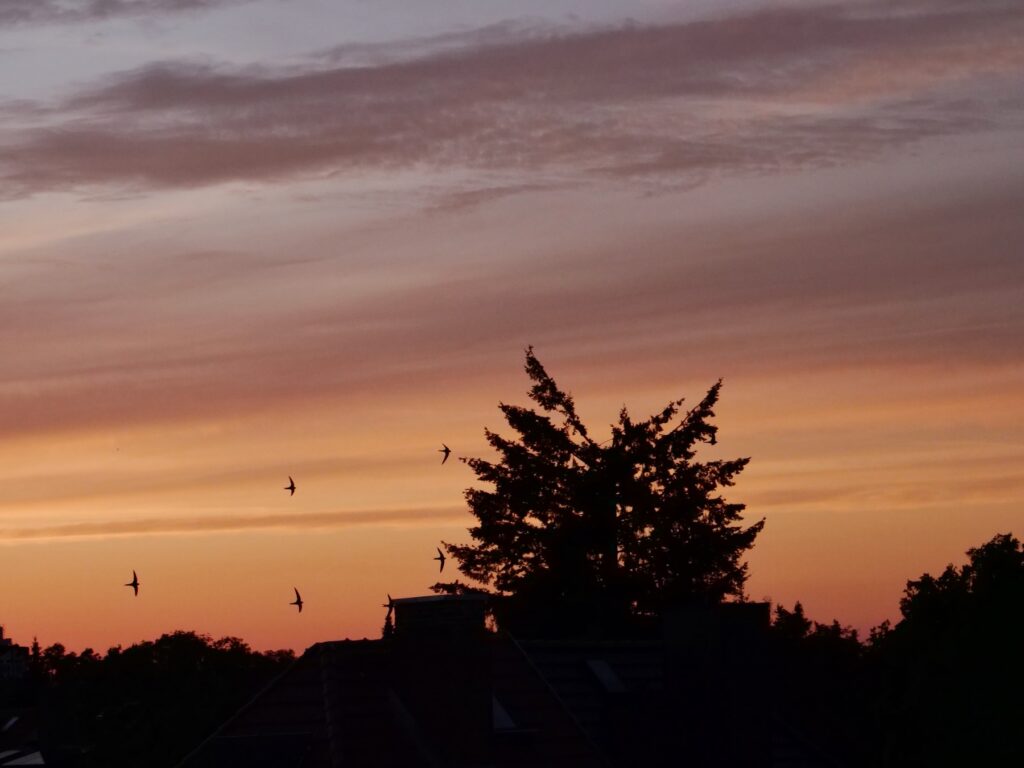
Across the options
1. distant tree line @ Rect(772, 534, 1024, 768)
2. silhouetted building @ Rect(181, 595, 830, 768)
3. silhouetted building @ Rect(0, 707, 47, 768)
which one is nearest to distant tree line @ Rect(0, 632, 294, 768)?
silhouetted building @ Rect(0, 707, 47, 768)

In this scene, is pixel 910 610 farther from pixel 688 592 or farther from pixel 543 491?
pixel 543 491

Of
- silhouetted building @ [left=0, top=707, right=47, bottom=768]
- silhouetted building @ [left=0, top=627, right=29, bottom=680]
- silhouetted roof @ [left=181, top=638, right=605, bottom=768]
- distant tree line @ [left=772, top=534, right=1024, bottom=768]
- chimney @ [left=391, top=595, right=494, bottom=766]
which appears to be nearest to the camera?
silhouetted roof @ [left=181, top=638, right=605, bottom=768]

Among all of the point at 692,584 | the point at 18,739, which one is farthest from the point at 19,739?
the point at 692,584

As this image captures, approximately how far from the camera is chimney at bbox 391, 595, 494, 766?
3631 cm

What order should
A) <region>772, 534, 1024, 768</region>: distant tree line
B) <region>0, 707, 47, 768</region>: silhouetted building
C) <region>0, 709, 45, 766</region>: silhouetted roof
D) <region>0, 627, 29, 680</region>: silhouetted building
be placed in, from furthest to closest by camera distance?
<region>0, 627, 29, 680</region>: silhouetted building < <region>0, 709, 45, 766</region>: silhouetted roof < <region>0, 707, 47, 768</region>: silhouetted building < <region>772, 534, 1024, 768</region>: distant tree line

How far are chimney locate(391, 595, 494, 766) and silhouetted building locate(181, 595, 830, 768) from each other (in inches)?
0.9

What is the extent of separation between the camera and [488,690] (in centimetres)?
3688

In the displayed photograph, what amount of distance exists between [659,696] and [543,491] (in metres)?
47.5

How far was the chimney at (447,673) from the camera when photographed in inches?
1430

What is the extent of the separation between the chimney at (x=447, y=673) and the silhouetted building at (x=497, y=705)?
0.07 feet

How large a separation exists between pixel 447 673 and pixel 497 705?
289 cm

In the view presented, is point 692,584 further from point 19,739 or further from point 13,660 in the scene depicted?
point 13,660

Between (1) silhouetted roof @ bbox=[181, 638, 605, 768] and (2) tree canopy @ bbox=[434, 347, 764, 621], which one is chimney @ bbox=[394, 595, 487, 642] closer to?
(1) silhouetted roof @ bbox=[181, 638, 605, 768]

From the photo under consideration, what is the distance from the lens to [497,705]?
38969mm
